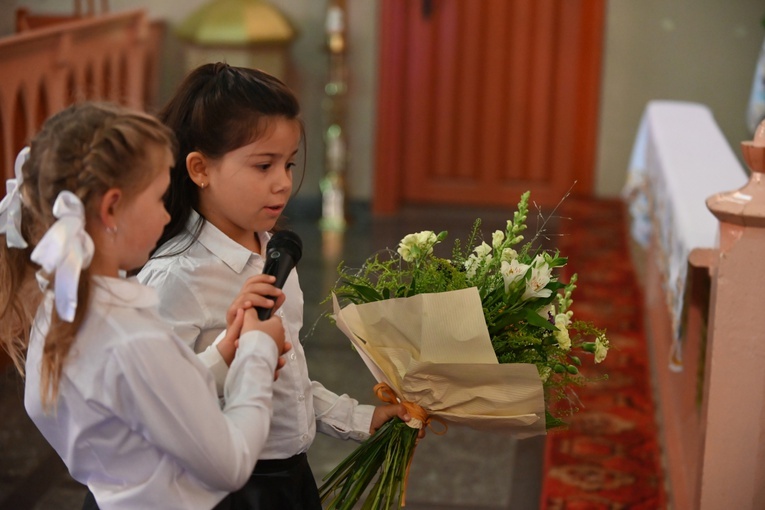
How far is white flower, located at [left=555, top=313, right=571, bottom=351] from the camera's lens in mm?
1632

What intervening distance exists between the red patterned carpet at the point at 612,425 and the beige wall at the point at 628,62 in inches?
61.8

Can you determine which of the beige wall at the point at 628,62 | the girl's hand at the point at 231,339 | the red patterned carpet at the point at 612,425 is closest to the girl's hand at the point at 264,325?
the girl's hand at the point at 231,339

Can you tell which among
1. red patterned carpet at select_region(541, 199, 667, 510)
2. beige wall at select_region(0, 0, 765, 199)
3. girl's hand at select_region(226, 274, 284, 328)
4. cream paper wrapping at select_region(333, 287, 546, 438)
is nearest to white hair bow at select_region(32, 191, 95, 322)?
girl's hand at select_region(226, 274, 284, 328)

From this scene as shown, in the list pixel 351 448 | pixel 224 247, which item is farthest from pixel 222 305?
pixel 351 448

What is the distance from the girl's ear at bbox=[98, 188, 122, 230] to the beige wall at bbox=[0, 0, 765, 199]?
18.5 feet

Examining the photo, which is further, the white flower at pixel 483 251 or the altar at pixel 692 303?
the altar at pixel 692 303

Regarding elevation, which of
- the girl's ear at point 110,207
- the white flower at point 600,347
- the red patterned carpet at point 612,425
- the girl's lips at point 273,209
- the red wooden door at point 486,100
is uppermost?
the girl's ear at point 110,207

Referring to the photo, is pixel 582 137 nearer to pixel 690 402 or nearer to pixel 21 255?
pixel 690 402

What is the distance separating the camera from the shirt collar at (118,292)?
1.30 metres

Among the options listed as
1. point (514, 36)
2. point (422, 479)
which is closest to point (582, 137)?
point (514, 36)

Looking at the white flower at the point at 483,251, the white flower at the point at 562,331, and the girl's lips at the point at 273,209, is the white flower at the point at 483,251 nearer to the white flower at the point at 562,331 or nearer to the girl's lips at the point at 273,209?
the white flower at the point at 562,331

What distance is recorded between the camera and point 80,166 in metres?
1.29

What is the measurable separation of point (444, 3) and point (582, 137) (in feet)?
4.26

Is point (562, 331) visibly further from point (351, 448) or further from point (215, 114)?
point (351, 448)
